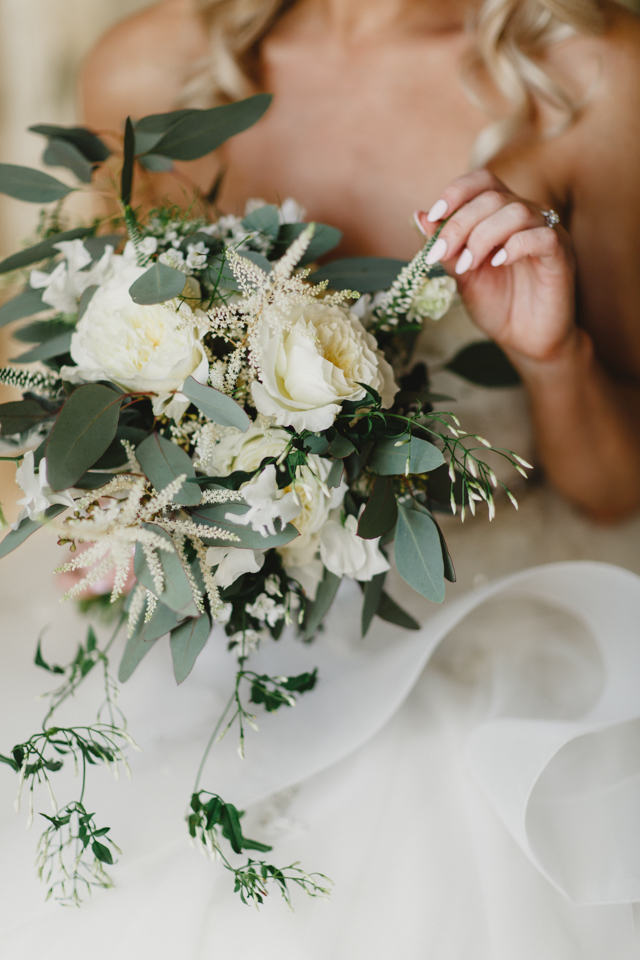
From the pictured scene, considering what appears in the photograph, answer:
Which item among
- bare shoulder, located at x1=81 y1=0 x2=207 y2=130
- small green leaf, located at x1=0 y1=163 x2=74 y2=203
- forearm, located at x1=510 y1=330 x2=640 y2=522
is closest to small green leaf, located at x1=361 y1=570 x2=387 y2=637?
forearm, located at x1=510 y1=330 x2=640 y2=522

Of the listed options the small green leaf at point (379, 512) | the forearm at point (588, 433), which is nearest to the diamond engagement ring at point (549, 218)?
the forearm at point (588, 433)

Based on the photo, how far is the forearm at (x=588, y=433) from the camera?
0.94m

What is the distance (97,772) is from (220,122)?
741mm

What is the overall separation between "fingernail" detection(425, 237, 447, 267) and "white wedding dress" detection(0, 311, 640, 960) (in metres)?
0.42

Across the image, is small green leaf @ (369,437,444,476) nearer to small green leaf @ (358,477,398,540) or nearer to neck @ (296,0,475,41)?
small green leaf @ (358,477,398,540)

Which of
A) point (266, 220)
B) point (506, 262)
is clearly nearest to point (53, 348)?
point (266, 220)

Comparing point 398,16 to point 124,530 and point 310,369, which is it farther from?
point 124,530

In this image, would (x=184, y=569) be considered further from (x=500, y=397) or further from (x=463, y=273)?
(x=500, y=397)

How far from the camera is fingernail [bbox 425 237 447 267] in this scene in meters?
0.62

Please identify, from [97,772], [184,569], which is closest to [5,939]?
[97,772]

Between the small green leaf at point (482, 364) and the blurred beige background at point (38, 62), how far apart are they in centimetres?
75

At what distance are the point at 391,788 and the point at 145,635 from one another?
1.20ft

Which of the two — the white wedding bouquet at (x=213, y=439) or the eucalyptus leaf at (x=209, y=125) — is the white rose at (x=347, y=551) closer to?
the white wedding bouquet at (x=213, y=439)

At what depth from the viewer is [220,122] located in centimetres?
68
